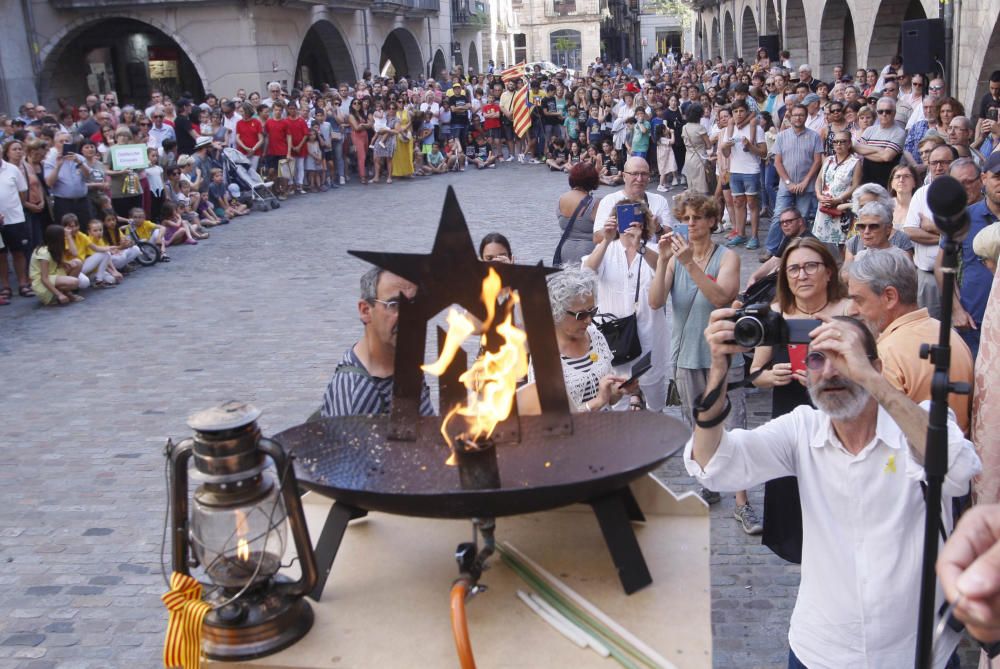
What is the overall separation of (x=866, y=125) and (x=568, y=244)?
5367mm

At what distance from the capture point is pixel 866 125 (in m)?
11.2

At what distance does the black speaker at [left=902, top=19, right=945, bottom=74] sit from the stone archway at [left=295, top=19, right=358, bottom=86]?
805 inches

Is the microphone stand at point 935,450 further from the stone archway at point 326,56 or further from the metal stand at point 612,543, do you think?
the stone archway at point 326,56

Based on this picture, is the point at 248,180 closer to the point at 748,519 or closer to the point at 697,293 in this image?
the point at 697,293

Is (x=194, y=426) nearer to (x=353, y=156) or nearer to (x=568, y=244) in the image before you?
(x=568, y=244)

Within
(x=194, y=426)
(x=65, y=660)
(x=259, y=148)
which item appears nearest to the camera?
(x=194, y=426)

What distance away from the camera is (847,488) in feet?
9.83

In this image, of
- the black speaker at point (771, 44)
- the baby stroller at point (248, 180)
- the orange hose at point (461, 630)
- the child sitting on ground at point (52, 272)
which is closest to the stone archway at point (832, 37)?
the black speaker at point (771, 44)

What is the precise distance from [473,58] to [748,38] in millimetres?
17932

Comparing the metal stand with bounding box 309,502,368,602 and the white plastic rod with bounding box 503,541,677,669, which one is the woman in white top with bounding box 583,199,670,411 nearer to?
the white plastic rod with bounding box 503,541,677,669

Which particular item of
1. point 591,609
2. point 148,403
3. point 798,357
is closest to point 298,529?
point 591,609

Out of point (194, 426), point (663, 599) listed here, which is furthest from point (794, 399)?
point (194, 426)

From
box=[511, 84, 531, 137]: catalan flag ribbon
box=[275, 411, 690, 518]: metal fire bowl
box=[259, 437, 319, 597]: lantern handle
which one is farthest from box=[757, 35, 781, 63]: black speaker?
box=[259, 437, 319, 597]: lantern handle

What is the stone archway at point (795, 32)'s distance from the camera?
3063 centimetres
